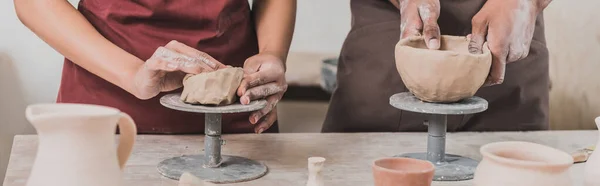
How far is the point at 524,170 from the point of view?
1.10 meters

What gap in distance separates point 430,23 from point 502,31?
15 centimetres

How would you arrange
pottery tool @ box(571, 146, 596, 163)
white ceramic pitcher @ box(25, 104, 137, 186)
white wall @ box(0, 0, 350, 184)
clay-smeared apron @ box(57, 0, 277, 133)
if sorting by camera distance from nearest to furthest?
white ceramic pitcher @ box(25, 104, 137, 186), pottery tool @ box(571, 146, 596, 163), clay-smeared apron @ box(57, 0, 277, 133), white wall @ box(0, 0, 350, 184)

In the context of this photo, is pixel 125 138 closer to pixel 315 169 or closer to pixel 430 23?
pixel 315 169

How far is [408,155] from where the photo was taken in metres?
1.60

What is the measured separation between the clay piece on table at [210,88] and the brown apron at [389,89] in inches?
26.7

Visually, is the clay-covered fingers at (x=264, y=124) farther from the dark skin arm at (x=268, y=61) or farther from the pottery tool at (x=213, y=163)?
the pottery tool at (x=213, y=163)

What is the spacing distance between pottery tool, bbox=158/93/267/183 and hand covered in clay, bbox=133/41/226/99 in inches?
2.2

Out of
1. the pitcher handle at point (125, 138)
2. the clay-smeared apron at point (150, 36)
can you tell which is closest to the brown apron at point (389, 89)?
the clay-smeared apron at point (150, 36)

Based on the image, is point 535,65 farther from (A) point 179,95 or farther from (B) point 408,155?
(A) point 179,95

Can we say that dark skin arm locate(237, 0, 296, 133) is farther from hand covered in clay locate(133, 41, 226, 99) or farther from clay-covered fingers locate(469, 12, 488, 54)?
clay-covered fingers locate(469, 12, 488, 54)

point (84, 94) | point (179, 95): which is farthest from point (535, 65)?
point (84, 94)

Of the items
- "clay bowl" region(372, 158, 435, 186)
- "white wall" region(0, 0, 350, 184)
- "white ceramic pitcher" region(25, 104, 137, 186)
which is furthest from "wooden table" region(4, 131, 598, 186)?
"white wall" region(0, 0, 350, 184)

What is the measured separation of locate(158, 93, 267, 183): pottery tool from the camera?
1391mm

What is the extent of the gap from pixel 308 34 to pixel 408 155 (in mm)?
1605
